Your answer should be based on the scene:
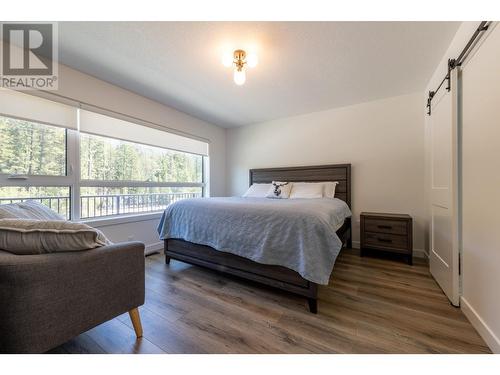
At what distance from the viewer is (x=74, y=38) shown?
5.79ft

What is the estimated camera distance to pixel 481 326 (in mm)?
1291

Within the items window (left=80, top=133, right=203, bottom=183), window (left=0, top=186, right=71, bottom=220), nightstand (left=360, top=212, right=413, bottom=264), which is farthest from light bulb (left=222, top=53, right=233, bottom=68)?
nightstand (left=360, top=212, right=413, bottom=264)

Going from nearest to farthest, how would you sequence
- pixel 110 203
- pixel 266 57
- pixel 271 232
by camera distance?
pixel 271 232
pixel 266 57
pixel 110 203

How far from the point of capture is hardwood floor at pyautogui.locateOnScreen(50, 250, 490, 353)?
1.22 meters

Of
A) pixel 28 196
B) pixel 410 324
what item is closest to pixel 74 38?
pixel 28 196

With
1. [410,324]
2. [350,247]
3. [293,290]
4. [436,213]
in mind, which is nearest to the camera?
[410,324]

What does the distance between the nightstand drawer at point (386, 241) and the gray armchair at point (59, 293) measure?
8.88 feet

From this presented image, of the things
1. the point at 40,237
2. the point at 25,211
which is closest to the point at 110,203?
the point at 25,211

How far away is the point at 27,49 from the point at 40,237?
7.03ft

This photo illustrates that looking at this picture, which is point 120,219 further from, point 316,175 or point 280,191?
point 316,175

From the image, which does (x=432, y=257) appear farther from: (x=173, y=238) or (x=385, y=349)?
(x=173, y=238)

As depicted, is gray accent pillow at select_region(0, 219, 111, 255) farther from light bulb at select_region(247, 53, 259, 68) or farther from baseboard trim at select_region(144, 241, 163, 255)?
baseboard trim at select_region(144, 241, 163, 255)
